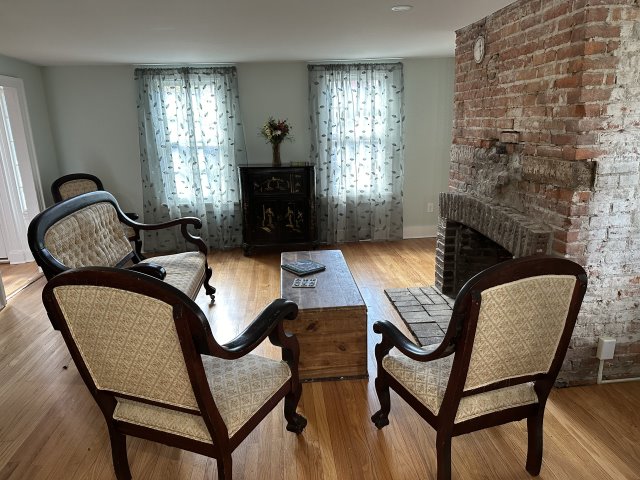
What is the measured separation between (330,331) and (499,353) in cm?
108

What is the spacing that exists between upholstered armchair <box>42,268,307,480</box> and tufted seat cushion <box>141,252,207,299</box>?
1238 millimetres

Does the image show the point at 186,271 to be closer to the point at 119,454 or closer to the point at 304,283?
the point at 304,283

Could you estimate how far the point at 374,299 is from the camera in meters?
3.62

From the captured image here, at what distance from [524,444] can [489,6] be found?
8.01 feet

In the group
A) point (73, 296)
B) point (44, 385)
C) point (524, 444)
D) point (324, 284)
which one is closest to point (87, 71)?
point (44, 385)

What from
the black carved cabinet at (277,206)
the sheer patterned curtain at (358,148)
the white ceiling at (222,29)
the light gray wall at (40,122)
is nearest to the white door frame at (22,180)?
the light gray wall at (40,122)

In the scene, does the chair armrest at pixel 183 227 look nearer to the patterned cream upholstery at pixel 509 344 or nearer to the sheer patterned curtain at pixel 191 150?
the sheer patterned curtain at pixel 191 150

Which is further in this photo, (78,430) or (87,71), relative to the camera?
(87,71)

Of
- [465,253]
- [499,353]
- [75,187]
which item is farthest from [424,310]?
[75,187]

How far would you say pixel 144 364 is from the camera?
143cm

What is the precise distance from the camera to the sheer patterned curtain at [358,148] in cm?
497

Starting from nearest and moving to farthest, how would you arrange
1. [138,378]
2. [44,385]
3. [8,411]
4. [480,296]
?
1. [480,296]
2. [138,378]
3. [8,411]
4. [44,385]

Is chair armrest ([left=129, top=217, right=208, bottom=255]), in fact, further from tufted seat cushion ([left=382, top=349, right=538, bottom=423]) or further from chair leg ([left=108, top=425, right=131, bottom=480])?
tufted seat cushion ([left=382, top=349, right=538, bottom=423])

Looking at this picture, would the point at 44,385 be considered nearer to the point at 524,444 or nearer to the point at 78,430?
the point at 78,430
